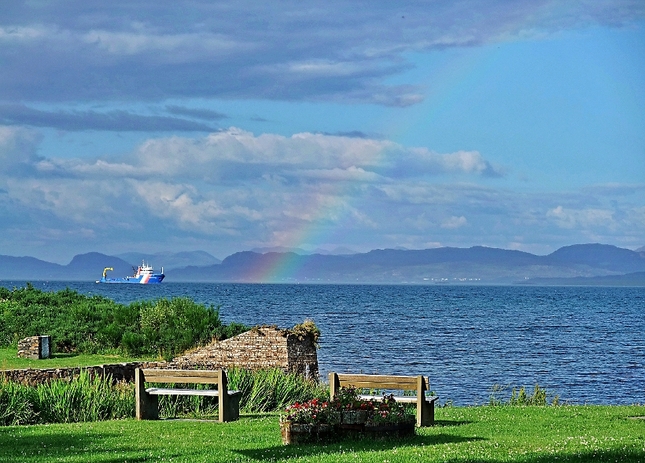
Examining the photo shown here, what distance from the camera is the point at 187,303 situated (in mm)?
33906

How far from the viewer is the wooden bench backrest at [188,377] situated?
15.7 metres

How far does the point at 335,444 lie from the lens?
12.4 m

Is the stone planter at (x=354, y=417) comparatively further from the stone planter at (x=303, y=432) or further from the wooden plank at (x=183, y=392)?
the wooden plank at (x=183, y=392)

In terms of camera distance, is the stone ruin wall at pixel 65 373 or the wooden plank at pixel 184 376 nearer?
the wooden plank at pixel 184 376

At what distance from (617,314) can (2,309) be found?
81519 millimetres

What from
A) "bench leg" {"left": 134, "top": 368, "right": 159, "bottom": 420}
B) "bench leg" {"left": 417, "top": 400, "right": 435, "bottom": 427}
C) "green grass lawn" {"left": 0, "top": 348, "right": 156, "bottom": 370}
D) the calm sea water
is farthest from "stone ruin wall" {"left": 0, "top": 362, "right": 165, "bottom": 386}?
the calm sea water

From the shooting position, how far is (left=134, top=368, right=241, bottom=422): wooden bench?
15742 mm

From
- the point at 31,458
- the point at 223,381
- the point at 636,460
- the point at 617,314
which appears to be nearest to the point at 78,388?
the point at 223,381

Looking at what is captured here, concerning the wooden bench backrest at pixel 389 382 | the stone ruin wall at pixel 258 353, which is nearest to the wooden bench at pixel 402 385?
the wooden bench backrest at pixel 389 382

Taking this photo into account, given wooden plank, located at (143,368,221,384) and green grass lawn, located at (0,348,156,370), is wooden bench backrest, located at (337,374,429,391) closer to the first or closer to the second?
wooden plank, located at (143,368,221,384)

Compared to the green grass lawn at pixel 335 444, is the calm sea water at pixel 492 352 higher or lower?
lower

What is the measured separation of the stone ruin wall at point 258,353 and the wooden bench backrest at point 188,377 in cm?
920

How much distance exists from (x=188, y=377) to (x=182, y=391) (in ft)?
0.95

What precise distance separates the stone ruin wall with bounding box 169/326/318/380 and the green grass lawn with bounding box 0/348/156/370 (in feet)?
9.49
